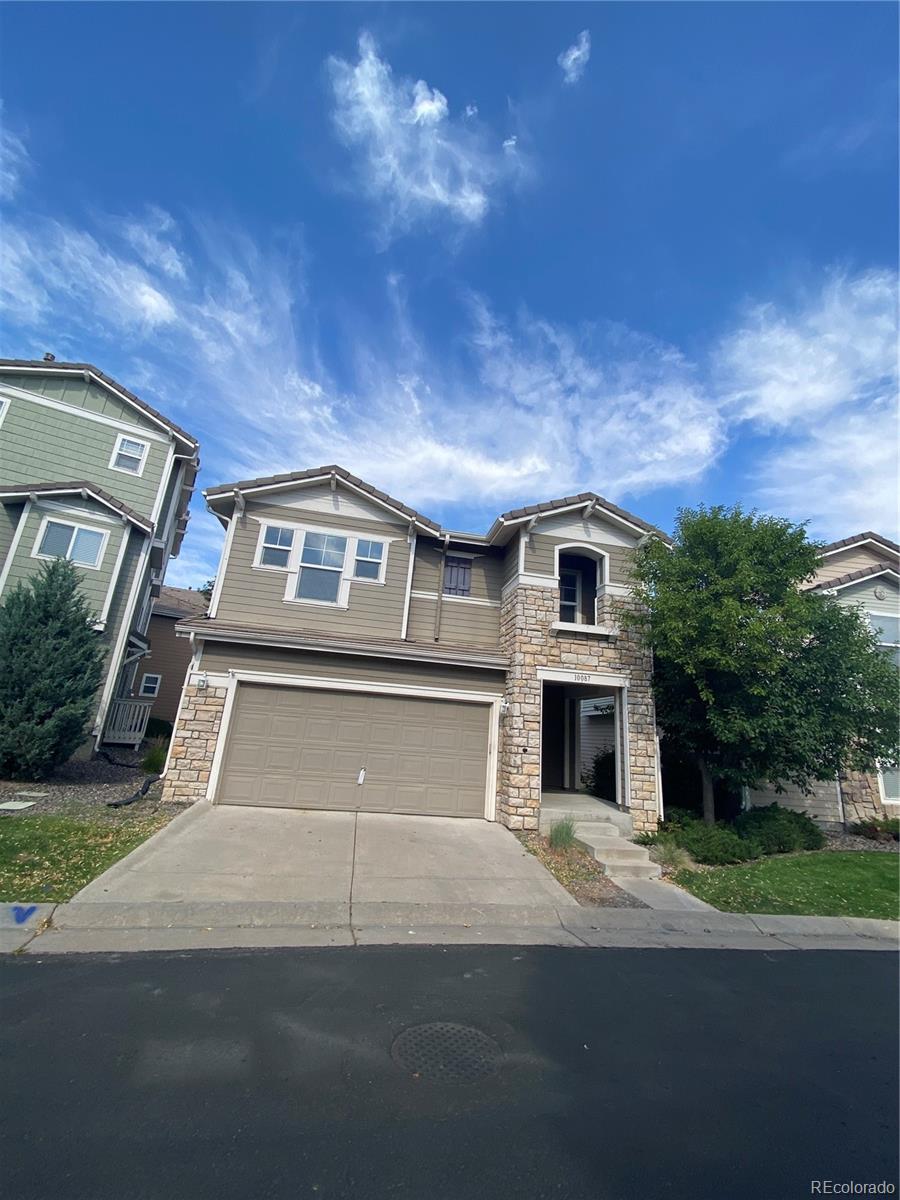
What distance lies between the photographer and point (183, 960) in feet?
15.6

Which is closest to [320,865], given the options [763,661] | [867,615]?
[763,661]

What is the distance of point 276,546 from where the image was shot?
39.8 ft

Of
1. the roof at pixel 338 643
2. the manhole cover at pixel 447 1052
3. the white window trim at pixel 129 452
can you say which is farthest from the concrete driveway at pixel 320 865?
the white window trim at pixel 129 452

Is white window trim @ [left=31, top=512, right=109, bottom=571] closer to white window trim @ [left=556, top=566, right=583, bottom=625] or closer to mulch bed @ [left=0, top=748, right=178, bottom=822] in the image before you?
mulch bed @ [left=0, top=748, right=178, bottom=822]

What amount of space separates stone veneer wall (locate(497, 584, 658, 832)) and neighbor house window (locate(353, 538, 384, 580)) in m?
3.19

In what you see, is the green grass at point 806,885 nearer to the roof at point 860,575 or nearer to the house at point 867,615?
the house at point 867,615

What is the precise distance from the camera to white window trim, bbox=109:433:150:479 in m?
15.5

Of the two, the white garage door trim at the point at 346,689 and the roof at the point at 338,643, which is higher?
the roof at the point at 338,643

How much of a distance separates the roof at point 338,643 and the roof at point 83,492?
18.2ft

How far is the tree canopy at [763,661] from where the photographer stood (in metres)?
10.2

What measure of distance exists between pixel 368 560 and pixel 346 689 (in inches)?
125

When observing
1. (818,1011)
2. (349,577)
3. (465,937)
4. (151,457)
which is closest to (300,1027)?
(465,937)

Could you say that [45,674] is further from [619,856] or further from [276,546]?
[619,856]

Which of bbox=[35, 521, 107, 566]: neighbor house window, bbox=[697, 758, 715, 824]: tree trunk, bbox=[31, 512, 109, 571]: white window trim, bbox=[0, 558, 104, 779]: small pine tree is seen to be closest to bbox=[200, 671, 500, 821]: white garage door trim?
bbox=[0, 558, 104, 779]: small pine tree
